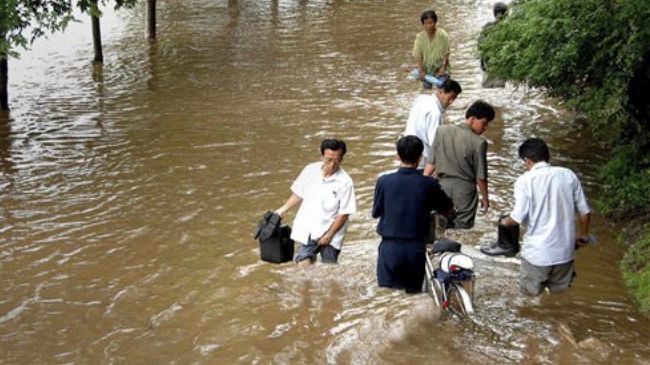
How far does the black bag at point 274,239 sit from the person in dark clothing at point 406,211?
107 centimetres

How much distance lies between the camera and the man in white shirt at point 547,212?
23.5 ft

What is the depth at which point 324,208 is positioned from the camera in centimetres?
813

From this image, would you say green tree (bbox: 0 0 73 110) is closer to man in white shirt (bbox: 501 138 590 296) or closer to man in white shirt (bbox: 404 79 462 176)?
man in white shirt (bbox: 404 79 462 176)

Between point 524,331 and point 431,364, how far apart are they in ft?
3.34

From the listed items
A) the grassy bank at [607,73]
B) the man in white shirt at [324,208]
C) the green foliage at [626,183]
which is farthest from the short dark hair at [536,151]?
the green foliage at [626,183]

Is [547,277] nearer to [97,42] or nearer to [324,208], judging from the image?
[324,208]

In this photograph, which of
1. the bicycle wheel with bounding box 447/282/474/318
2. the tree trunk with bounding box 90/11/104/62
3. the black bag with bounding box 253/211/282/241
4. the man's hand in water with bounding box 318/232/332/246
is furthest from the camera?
the tree trunk with bounding box 90/11/104/62

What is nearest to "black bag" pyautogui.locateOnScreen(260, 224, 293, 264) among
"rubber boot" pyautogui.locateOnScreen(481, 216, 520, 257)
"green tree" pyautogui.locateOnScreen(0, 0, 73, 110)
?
"rubber boot" pyautogui.locateOnScreen(481, 216, 520, 257)

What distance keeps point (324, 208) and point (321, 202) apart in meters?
0.06

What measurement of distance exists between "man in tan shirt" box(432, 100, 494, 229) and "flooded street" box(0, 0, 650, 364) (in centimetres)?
83

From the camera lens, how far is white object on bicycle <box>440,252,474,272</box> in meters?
7.06

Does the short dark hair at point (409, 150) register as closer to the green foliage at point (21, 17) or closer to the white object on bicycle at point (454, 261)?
the white object on bicycle at point (454, 261)

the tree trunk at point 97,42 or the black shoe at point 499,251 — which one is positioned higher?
the tree trunk at point 97,42

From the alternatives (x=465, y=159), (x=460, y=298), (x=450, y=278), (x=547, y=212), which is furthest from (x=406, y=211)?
(x=465, y=159)
